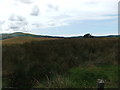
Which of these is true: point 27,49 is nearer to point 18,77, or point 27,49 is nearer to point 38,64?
point 38,64

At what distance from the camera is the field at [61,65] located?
37.0ft

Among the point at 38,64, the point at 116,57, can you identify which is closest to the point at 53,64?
the point at 38,64

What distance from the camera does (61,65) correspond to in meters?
14.7

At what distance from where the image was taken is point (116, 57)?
16797mm

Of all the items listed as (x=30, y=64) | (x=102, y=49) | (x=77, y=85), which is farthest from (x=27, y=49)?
(x=77, y=85)

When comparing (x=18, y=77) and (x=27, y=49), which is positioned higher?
(x=27, y=49)

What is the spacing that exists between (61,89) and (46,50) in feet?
31.1

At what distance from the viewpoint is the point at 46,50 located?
18641mm

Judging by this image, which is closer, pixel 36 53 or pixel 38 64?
pixel 38 64

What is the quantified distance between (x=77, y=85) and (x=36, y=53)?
834cm

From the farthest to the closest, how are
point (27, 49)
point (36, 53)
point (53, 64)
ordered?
1. point (27, 49)
2. point (36, 53)
3. point (53, 64)

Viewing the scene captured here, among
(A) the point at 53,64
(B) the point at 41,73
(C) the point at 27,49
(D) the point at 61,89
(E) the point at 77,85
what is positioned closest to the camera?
(D) the point at 61,89

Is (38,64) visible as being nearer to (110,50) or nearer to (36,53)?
(36,53)

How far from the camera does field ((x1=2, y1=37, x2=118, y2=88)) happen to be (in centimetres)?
1129
